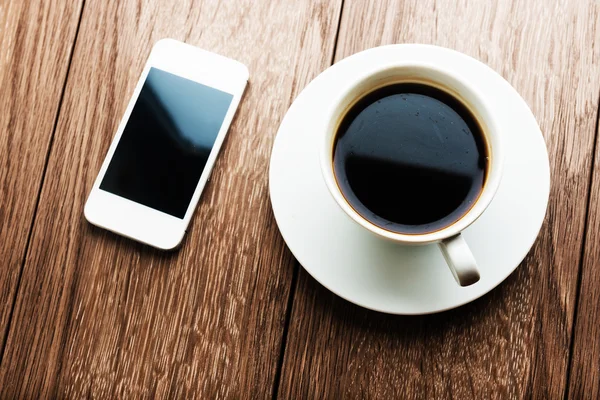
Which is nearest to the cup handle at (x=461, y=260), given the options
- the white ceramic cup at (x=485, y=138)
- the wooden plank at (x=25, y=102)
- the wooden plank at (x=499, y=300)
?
the white ceramic cup at (x=485, y=138)

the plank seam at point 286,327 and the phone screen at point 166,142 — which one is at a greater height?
the phone screen at point 166,142

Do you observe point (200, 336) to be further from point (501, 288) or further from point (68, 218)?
point (501, 288)

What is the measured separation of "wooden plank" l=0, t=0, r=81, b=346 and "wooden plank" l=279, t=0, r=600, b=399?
1.14ft

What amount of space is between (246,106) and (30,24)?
30 centimetres

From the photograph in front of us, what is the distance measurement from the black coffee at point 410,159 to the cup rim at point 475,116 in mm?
12

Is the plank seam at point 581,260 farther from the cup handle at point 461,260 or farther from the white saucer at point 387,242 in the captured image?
the cup handle at point 461,260

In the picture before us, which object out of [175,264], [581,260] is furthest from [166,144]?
[581,260]

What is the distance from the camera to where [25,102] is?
660mm

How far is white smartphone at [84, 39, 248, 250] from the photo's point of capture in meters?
0.62

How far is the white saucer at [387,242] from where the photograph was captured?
1.76ft

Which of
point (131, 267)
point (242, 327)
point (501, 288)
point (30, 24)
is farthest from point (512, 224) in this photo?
point (30, 24)

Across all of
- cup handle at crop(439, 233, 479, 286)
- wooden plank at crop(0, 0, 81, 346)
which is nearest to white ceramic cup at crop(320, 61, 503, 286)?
cup handle at crop(439, 233, 479, 286)

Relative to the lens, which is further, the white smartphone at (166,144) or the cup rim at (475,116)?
the white smartphone at (166,144)

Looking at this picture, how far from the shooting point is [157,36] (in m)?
0.65
